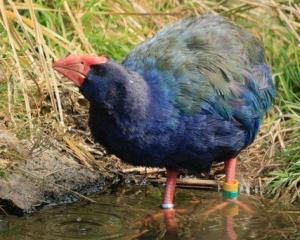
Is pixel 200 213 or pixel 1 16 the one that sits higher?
pixel 1 16

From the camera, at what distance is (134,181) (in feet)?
16.3

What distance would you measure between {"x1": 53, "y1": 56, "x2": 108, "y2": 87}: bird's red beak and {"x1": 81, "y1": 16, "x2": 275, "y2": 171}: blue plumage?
32mm

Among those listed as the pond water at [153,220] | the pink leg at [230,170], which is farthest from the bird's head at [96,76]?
the pink leg at [230,170]

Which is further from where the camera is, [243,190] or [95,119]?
[243,190]

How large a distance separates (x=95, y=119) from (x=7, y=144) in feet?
2.35

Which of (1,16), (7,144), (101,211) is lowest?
(101,211)

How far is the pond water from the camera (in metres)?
4.18

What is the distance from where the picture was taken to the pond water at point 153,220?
418cm

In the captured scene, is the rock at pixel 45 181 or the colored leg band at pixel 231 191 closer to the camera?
the rock at pixel 45 181

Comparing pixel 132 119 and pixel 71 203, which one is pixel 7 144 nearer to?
pixel 71 203

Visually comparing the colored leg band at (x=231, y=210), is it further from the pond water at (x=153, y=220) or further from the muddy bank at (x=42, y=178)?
the muddy bank at (x=42, y=178)

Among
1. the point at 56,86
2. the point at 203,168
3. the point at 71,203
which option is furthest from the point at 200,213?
the point at 56,86

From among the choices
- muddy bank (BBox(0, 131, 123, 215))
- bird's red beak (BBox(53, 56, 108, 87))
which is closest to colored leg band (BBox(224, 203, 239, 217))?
muddy bank (BBox(0, 131, 123, 215))

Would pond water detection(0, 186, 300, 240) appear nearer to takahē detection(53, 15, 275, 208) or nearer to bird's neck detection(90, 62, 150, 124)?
takahē detection(53, 15, 275, 208)
